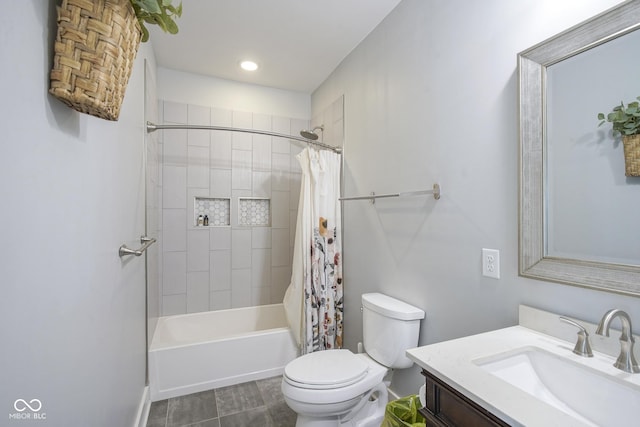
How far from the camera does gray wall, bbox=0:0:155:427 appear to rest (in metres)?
0.54

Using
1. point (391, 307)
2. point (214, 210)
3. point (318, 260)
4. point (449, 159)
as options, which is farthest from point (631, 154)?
point (214, 210)

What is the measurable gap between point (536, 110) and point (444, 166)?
458mm

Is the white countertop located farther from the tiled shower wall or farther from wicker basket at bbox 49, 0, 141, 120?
the tiled shower wall

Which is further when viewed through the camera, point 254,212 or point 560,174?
point 254,212

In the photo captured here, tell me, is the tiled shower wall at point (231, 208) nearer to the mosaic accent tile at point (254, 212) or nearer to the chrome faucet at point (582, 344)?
the mosaic accent tile at point (254, 212)

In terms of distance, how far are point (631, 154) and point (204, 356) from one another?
2.49m

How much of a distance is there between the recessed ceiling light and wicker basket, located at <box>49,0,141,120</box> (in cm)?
207

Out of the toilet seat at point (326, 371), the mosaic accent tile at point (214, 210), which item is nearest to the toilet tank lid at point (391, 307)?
the toilet seat at point (326, 371)

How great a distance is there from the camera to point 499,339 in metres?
1.00

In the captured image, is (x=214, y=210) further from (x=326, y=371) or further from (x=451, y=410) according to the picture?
(x=451, y=410)

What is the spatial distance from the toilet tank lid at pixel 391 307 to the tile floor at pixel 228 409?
0.89m

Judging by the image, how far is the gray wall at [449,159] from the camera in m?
1.14

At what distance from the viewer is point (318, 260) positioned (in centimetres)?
230

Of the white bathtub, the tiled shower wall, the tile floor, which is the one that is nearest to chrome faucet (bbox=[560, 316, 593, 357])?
the tile floor
